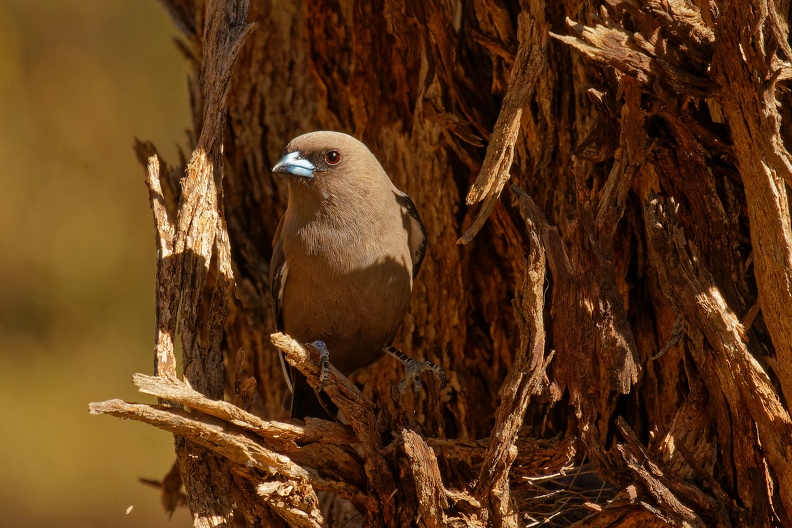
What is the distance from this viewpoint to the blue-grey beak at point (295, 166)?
4566 millimetres

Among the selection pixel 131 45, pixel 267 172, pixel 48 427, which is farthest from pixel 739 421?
pixel 131 45

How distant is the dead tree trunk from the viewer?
347 cm

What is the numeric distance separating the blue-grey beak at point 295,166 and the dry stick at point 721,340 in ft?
5.54

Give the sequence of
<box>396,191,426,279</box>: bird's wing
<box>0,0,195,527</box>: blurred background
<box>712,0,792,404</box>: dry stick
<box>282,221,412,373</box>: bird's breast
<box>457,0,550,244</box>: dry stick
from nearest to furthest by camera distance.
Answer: <box>712,0,792,404</box>: dry stick < <box>457,0,550,244</box>: dry stick < <box>282,221,412,373</box>: bird's breast < <box>396,191,426,279</box>: bird's wing < <box>0,0,195,527</box>: blurred background

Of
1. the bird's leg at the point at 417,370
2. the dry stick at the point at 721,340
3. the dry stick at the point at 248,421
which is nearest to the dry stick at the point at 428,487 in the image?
the dry stick at the point at 248,421

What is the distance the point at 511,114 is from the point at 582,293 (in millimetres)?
804

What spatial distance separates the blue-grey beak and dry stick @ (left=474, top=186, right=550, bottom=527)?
140cm

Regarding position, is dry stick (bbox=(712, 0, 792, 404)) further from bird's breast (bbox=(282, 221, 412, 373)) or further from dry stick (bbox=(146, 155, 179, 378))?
dry stick (bbox=(146, 155, 179, 378))

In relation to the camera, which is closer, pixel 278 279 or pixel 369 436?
pixel 369 436

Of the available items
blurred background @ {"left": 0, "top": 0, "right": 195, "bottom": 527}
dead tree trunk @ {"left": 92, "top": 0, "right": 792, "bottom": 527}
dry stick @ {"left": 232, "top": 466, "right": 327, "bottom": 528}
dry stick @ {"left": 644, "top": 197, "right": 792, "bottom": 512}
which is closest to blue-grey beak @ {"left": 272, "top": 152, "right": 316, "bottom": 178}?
dead tree trunk @ {"left": 92, "top": 0, "right": 792, "bottom": 527}

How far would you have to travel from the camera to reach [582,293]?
12.4 feet

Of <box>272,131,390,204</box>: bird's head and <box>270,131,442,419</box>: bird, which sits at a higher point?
<box>272,131,390,204</box>: bird's head

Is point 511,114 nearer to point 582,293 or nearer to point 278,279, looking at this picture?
point 582,293

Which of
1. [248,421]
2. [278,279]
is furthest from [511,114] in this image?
[248,421]
